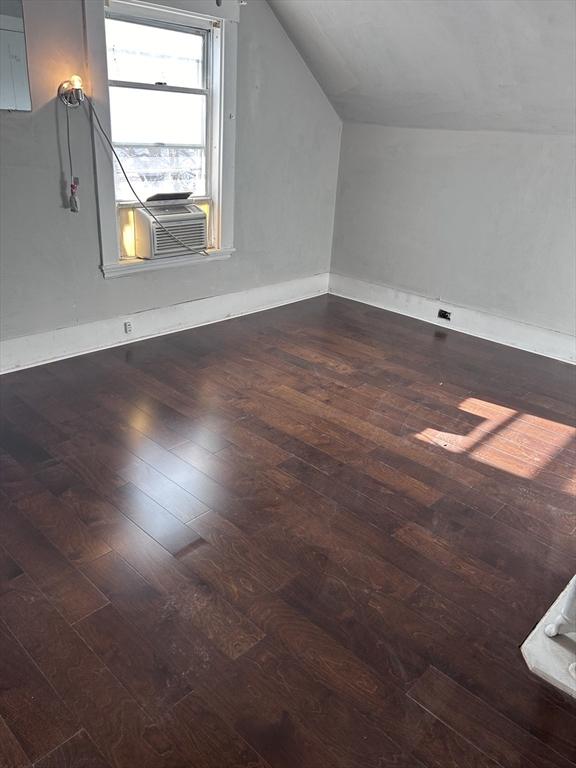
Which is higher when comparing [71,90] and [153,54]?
[153,54]

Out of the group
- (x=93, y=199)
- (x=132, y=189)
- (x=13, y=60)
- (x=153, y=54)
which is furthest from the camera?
(x=132, y=189)

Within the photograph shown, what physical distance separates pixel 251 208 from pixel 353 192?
111cm

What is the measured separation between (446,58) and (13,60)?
2525 mm

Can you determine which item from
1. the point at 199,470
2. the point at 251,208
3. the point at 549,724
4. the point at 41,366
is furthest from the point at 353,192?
the point at 549,724

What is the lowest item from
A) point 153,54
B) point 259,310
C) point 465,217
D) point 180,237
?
point 259,310

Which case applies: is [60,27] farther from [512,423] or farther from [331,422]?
[512,423]

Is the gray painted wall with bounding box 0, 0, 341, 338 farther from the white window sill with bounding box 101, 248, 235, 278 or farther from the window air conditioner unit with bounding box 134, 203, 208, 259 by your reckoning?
the window air conditioner unit with bounding box 134, 203, 208, 259

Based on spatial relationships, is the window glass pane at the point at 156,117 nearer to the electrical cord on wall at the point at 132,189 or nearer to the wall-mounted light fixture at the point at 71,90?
the electrical cord on wall at the point at 132,189

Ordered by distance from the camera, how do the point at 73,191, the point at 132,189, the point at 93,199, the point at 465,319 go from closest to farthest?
the point at 73,191
the point at 93,199
the point at 132,189
the point at 465,319

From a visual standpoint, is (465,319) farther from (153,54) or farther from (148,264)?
(153,54)

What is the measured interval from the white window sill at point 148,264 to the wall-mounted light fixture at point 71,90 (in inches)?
37.3

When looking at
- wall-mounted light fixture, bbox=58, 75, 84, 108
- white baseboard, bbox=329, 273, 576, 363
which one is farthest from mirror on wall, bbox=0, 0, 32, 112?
white baseboard, bbox=329, 273, 576, 363

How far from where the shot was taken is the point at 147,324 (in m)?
4.11

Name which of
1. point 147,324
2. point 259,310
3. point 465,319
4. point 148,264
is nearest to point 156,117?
point 148,264
